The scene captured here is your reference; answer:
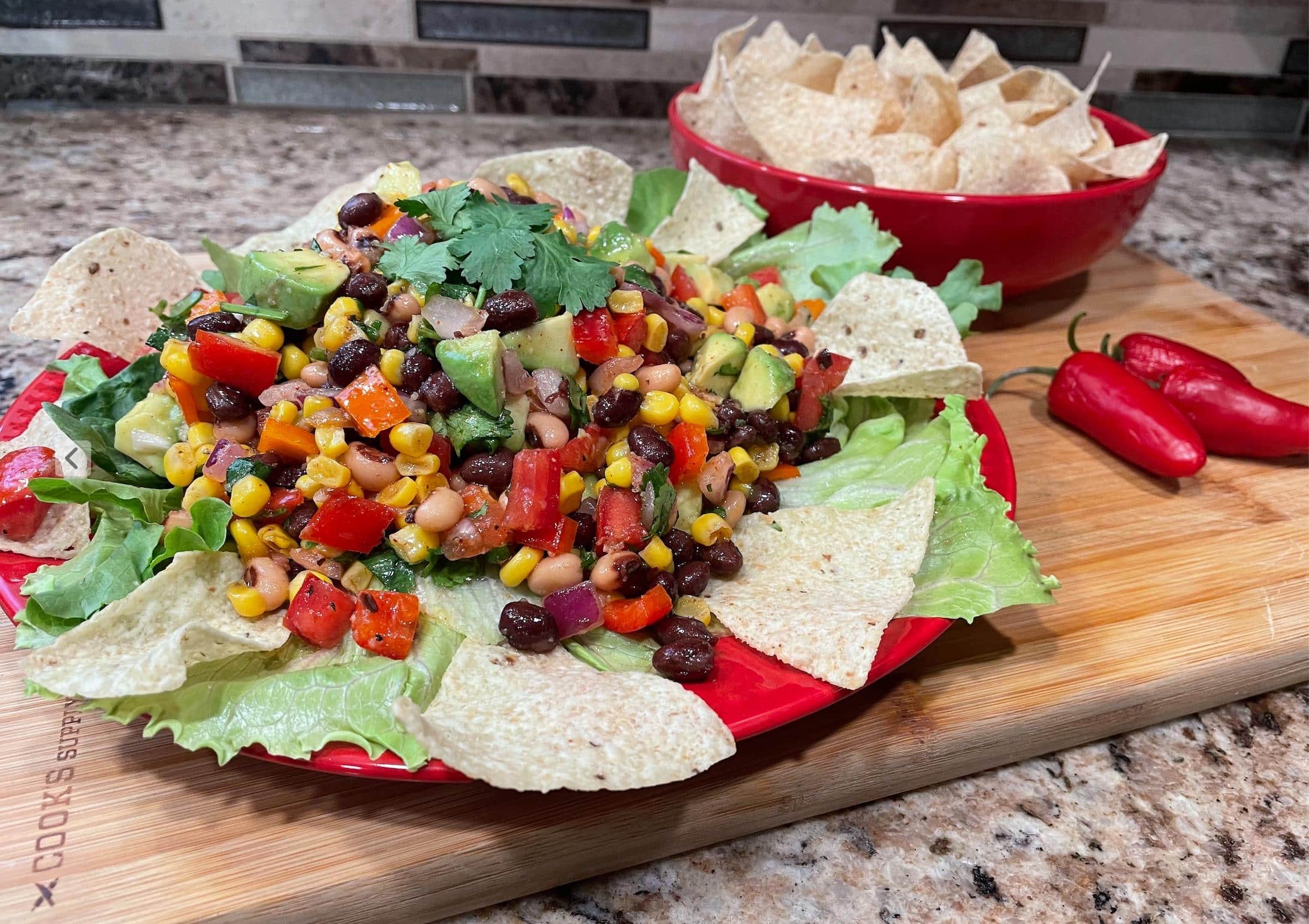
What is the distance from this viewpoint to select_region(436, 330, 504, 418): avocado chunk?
2.04m

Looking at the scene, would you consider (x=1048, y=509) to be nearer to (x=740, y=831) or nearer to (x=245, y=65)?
(x=740, y=831)

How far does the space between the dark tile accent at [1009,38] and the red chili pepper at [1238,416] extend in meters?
3.22

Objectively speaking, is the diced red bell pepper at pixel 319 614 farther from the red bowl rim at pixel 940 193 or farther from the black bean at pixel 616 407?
the red bowl rim at pixel 940 193

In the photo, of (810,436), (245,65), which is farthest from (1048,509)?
(245,65)

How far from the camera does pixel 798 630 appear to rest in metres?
1.84

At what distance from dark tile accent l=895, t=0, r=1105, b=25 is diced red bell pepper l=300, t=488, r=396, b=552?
15.1 ft

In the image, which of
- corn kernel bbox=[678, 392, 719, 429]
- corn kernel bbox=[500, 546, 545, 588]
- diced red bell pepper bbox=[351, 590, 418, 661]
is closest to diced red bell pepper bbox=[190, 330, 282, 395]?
diced red bell pepper bbox=[351, 590, 418, 661]

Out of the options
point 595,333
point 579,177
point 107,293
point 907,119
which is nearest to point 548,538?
point 595,333

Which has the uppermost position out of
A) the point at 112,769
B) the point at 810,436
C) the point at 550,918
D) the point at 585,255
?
the point at 585,255

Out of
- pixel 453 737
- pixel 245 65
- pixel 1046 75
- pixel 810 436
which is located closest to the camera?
pixel 453 737

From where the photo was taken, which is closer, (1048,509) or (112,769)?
(112,769)

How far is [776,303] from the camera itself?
9.36ft

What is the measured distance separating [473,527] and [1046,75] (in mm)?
2990

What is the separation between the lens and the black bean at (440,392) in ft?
6.79
